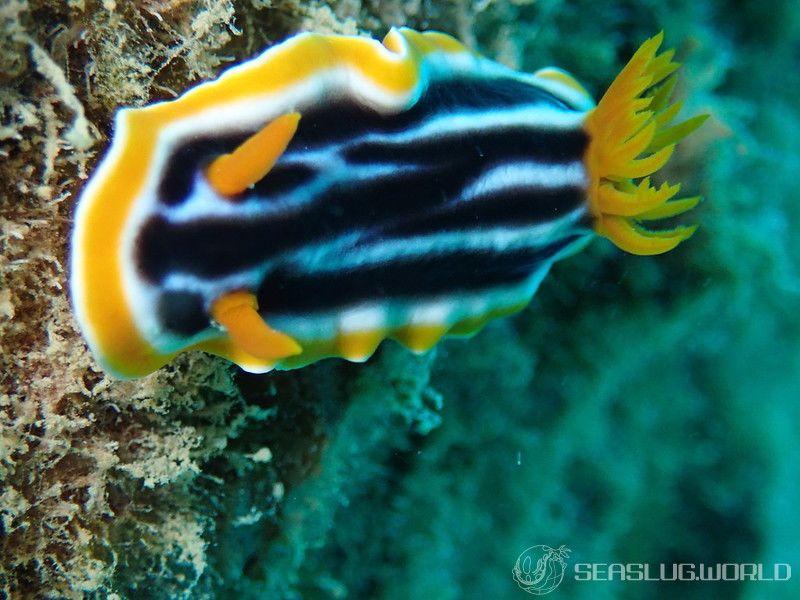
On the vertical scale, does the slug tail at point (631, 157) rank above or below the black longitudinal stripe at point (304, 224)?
below

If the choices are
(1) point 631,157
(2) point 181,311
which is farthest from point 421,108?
(2) point 181,311

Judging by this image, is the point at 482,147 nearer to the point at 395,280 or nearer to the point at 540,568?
the point at 395,280

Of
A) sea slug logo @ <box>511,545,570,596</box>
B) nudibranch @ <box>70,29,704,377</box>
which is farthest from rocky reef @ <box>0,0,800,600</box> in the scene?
nudibranch @ <box>70,29,704,377</box>

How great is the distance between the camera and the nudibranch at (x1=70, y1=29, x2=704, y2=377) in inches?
78.5

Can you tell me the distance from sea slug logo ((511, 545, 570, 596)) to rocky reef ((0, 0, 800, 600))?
0.13 metres

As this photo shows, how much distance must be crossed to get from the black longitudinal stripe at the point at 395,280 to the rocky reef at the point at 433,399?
2.07 ft

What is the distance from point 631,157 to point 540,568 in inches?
152

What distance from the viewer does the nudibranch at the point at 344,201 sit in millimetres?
1995

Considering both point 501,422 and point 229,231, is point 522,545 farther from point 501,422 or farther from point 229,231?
point 229,231

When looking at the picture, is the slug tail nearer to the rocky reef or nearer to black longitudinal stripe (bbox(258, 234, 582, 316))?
black longitudinal stripe (bbox(258, 234, 582, 316))

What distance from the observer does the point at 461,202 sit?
262cm

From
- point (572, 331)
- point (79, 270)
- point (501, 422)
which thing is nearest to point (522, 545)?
point (501, 422)

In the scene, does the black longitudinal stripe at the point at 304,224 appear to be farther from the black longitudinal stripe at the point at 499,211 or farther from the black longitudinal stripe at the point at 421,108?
the black longitudinal stripe at the point at 421,108

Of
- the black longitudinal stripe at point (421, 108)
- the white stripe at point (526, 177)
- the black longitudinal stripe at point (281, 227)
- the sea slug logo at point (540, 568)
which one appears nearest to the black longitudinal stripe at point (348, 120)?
the black longitudinal stripe at point (421, 108)
